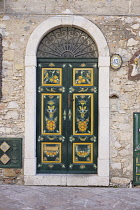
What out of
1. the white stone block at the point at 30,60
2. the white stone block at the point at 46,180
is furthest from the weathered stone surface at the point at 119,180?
the white stone block at the point at 30,60

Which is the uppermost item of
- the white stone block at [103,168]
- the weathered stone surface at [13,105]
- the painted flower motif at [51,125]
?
the weathered stone surface at [13,105]

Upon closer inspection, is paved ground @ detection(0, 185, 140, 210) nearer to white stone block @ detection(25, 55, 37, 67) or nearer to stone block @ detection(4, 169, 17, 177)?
stone block @ detection(4, 169, 17, 177)

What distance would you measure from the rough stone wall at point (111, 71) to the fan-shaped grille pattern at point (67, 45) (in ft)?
1.24

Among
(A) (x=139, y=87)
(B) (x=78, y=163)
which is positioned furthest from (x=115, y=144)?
(A) (x=139, y=87)

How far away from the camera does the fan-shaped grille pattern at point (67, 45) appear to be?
538 cm

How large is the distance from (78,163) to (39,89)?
184 cm

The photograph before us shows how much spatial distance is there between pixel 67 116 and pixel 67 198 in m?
1.70

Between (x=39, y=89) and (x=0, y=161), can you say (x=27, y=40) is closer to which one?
A: (x=39, y=89)

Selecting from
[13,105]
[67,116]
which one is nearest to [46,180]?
[67,116]

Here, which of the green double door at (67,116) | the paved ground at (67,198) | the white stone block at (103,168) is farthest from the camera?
the green double door at (67,116)

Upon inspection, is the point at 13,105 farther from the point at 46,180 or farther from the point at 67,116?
the point at 46,180

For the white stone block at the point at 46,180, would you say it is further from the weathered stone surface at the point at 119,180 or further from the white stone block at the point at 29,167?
the weathered stone surface at the point at 119,180

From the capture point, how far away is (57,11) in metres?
5.23

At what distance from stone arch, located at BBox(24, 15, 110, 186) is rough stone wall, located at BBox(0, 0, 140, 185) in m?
0.12
